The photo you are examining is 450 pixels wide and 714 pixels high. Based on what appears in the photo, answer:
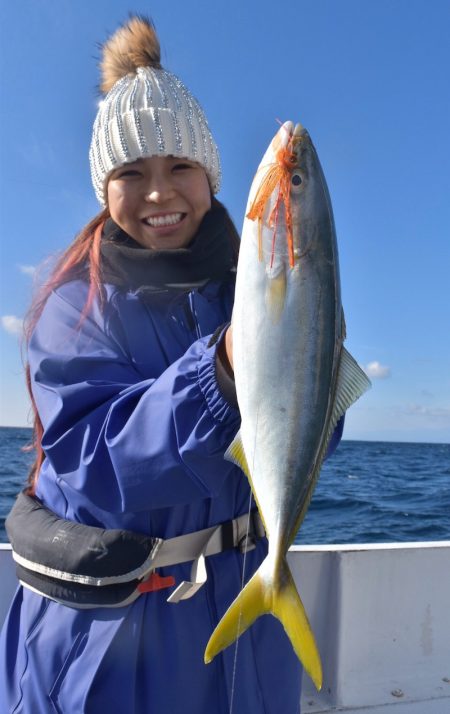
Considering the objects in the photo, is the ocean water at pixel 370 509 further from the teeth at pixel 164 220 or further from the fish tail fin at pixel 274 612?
the fish tail fin at pixel 274 612

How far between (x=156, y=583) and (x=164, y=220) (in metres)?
1.31

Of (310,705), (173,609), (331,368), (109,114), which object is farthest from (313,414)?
(310,705)

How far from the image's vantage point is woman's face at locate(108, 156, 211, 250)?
2.27 meters

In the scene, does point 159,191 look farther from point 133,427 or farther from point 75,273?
point 133,427

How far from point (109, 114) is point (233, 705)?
93.3 inches

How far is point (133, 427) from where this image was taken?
1.58 metres

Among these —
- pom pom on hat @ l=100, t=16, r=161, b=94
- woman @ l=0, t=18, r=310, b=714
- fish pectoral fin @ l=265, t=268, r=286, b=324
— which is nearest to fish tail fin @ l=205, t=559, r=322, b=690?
woman @ l=0, t=18, r=310, b=714

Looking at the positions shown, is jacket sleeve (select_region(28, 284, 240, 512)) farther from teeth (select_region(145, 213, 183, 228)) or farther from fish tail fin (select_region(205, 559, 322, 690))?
teeth (select_region(145, 213, 183, 228))

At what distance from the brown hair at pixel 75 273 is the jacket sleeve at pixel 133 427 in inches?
10.0

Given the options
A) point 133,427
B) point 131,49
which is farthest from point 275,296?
Answer: point 131,49

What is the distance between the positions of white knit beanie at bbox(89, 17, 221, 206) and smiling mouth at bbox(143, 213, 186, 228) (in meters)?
0.28

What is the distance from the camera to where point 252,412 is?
1.58 m

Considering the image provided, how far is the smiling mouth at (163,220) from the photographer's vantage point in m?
2.29

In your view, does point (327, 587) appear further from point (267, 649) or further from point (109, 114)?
point (109, 114)
